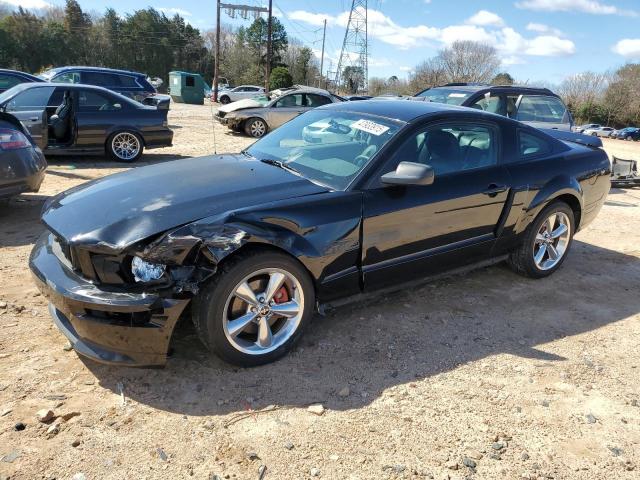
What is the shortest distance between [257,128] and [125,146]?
549cm

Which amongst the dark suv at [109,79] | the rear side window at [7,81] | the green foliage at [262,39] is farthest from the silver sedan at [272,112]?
the green foliage at [262,39]

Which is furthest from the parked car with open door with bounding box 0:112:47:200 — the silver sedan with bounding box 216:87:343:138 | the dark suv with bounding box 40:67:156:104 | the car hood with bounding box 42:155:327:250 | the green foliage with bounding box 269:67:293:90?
the green foliage with bounding box 269:67:293:90

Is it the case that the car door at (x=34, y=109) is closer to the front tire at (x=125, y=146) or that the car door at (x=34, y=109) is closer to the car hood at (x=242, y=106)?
the front tire at (x=125, y=146)

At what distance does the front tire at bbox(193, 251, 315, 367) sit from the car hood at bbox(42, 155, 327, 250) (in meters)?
0.37

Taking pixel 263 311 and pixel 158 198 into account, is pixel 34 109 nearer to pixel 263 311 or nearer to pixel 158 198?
pixel 158 198

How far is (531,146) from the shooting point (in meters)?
4.38

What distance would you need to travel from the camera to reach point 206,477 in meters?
2.22

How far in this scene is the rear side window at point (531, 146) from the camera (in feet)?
14.1

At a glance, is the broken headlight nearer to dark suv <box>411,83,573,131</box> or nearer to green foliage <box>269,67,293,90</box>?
dark suv <box>411,83,573,131</box>

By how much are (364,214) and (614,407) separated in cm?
187

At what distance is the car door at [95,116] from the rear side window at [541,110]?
7.15m

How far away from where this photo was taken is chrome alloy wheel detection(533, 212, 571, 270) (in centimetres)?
456

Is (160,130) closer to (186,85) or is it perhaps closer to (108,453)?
(108,453)

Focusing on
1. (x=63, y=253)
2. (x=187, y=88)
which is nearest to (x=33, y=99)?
(x=63, y=253)
